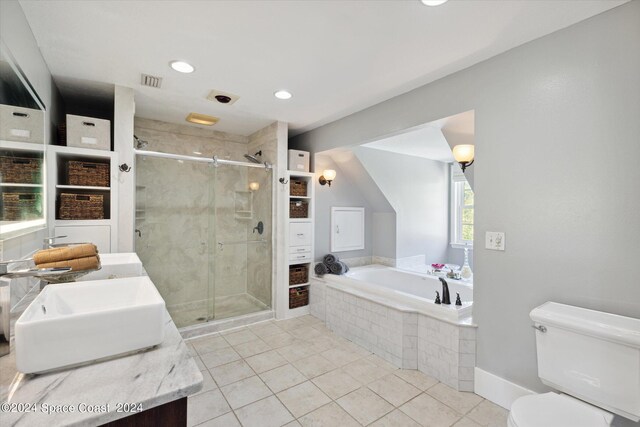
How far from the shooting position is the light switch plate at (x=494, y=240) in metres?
2.01

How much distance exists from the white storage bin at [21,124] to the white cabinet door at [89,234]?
77 centimetres

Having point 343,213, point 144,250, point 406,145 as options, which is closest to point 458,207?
point 406,145

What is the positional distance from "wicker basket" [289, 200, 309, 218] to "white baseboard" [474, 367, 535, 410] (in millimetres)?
2421

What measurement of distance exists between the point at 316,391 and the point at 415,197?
3104mm

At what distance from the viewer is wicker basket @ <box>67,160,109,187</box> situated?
2395 mm

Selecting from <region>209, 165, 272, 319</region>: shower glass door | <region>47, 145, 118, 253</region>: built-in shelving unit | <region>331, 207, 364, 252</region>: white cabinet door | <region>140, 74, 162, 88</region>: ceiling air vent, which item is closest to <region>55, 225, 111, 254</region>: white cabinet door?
<region>47, 145, 118, 253</region>: built-in shelving unit

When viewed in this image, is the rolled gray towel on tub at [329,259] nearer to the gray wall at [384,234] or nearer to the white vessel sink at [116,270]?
the gray wall at [384,234]

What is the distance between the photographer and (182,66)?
2.24 m

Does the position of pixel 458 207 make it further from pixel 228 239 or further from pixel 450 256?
pixel 228 239

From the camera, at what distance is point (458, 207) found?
4824 mm

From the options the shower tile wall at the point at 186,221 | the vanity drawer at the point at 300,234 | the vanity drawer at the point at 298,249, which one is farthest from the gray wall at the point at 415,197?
the shower tile wall at the point at 186,221

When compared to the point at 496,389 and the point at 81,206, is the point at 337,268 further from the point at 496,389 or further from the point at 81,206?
the point at 81,206

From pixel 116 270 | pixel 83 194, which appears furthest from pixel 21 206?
pixel 83 194

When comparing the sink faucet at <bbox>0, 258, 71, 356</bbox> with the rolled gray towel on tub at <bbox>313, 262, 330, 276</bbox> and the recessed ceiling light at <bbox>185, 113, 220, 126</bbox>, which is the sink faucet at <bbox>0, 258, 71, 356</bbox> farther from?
the rolled gray towel on tub at <bbox>313, 262, 330, 276</bbox>
